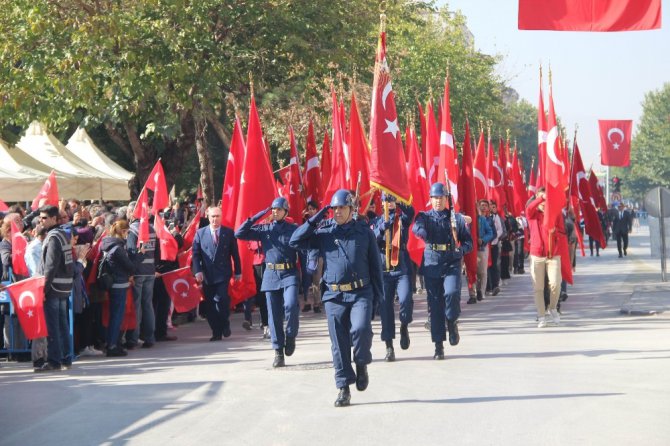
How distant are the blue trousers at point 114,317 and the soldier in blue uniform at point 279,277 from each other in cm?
219

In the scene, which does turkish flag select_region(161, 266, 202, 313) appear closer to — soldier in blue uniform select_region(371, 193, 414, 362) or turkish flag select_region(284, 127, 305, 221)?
turkish flag select_region(284, 127, 305, 221)

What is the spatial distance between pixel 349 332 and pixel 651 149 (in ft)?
411

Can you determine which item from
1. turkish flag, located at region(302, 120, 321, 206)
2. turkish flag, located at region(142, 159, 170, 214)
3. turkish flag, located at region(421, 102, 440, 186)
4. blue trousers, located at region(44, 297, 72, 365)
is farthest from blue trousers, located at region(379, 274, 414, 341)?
turkish flag, located at region(302, 120, 321, 206)

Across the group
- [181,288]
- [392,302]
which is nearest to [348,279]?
[392,302]

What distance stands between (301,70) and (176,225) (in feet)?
22.1

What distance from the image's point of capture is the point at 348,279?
36.0 ft

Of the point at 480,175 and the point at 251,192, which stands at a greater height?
the point at 480,175

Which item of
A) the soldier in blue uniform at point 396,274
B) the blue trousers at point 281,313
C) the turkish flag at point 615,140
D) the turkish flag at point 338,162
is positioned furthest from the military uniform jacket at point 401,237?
the turkish flag at point 615,140

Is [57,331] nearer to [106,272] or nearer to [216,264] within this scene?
[106,272]

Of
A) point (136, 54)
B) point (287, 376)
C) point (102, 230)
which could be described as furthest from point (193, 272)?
point (136, 54)

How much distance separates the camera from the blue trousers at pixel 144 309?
16391 millimetres

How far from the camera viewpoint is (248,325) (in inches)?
732

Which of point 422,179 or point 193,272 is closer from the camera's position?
point 193,272

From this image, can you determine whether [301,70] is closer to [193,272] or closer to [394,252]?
[193,272]
